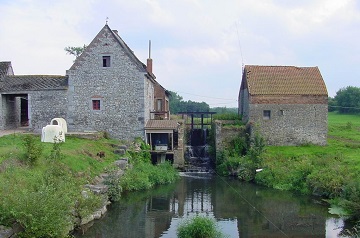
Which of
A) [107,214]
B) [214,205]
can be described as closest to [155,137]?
[214,205]

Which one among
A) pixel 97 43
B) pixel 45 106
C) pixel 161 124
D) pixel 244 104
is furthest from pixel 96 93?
pixel 244 104

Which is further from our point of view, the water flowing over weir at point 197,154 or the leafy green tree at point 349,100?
the leafy green tree at point 349,100

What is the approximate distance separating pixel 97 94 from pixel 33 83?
5193 mm

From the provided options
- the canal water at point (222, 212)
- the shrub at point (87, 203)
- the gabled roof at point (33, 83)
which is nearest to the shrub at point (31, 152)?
the shrub at point (87, 203)

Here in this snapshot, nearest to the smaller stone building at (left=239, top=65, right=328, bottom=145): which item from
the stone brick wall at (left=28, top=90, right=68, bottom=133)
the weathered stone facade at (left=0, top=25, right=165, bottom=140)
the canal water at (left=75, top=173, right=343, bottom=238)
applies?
the canal water at (left=75, top=173, right=343, bottom=238)

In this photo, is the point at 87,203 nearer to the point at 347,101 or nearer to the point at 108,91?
the point at 108,91

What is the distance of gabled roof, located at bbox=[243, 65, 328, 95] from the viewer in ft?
116

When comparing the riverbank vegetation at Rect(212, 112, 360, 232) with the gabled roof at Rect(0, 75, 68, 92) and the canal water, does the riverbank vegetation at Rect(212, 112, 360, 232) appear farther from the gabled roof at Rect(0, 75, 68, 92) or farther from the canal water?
the gabled roof at Rect(0, 75, 68, 92)

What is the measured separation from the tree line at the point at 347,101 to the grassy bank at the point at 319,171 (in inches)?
1346

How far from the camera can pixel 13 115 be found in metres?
36.6

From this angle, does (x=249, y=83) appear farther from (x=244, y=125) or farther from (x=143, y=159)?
(x=143, y=159)

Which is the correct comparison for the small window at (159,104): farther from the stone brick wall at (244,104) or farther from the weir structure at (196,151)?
the stone brick wall at (244,104)

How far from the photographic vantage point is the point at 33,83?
111ft

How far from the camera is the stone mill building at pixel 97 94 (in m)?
33.5
